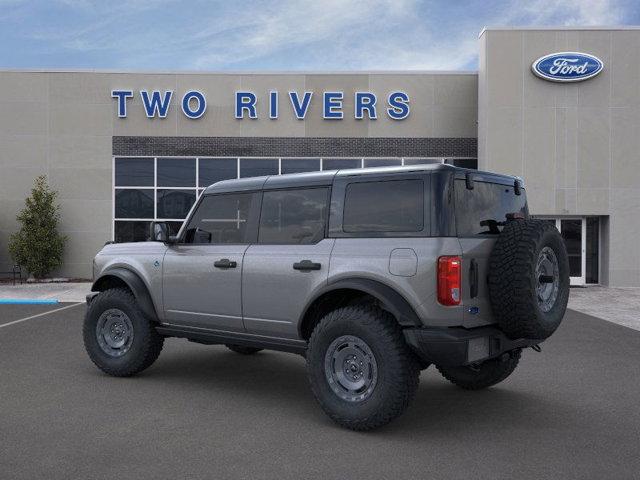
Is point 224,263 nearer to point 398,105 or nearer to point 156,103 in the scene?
→ point 398,105

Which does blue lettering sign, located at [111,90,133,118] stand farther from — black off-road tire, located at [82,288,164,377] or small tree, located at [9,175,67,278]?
black off-road tire, located at [82,288,164,377]

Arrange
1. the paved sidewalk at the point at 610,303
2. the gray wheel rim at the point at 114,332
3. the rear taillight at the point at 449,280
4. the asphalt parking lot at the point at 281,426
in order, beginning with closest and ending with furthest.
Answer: the asphalt parking lot at the point at 281,426
the rear taillight at the point at 449,280
the gray wheel rim at the point at 114,332
the paved sidewalk at the point at 610,303

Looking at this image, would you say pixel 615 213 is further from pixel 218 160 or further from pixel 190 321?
pixel 190 321

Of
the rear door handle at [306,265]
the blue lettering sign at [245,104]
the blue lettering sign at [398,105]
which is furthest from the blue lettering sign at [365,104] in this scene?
the rear door handle at [306,265]

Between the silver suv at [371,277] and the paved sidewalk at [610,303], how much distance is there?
698cm

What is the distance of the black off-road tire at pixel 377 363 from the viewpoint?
14.5 feet

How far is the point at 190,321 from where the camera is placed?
5941 mm

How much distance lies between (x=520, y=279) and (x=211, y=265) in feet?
9.30

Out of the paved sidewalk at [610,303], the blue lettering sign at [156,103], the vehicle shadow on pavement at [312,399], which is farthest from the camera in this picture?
the blue lettering sign at [156,103]

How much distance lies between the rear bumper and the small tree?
16547 millimetres

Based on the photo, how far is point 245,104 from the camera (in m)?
19.3

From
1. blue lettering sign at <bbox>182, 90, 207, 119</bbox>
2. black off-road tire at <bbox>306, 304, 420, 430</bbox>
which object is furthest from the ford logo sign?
black off-road tire at <bbox>306, 304, 420, 430</bbox>

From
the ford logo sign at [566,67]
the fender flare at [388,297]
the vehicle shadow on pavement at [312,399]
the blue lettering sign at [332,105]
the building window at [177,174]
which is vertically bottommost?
the vehicle shadow on pavement at [312,399]

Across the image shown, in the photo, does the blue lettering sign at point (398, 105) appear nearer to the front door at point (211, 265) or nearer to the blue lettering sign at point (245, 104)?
the blue lettering sign at point (245, 104)
